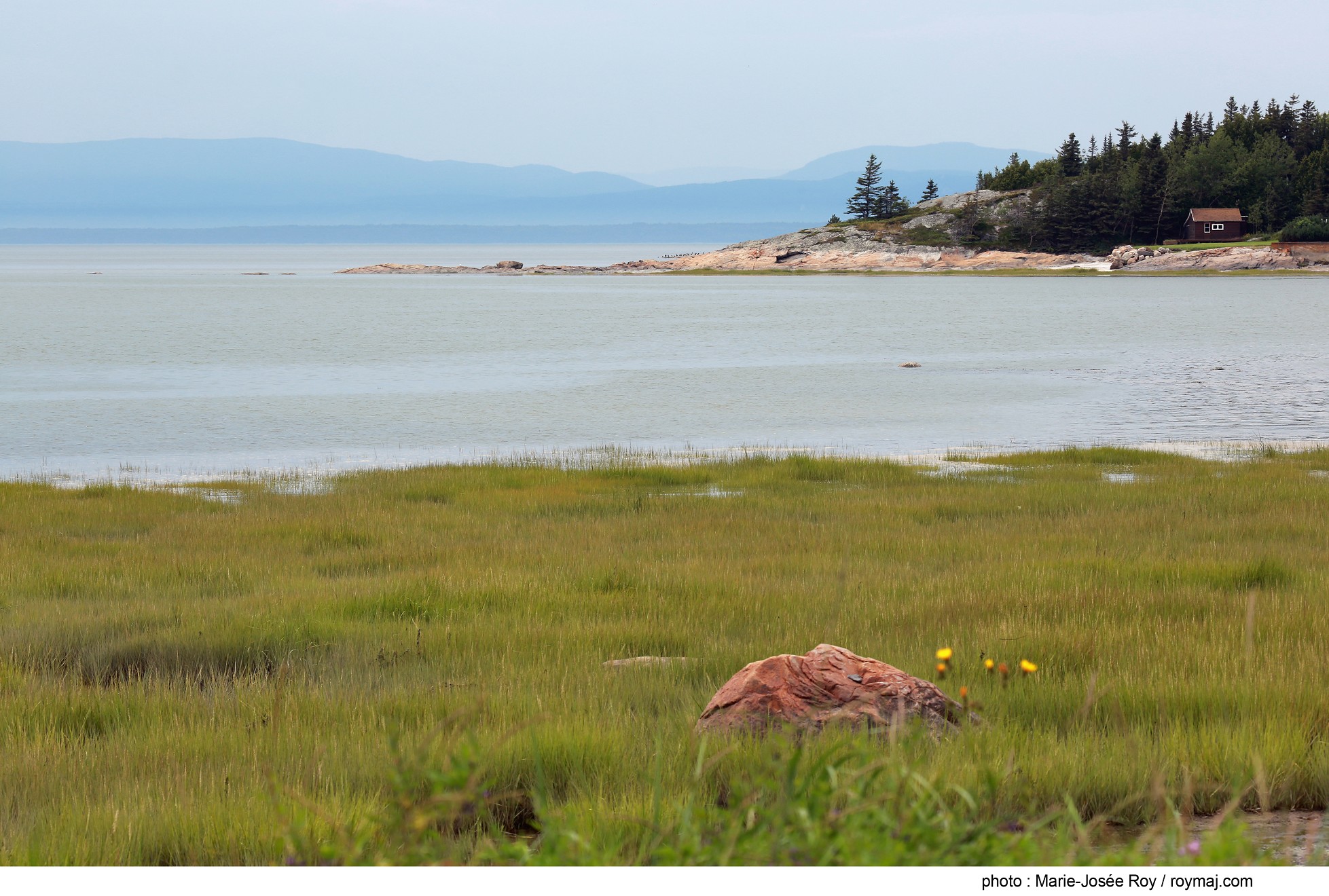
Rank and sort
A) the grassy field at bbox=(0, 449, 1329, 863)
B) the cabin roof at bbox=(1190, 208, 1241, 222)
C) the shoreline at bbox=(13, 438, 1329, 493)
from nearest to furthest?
the grassy field at bbox=(0, 449, 1329, 863)
the shoreline at bbox=(13, 438, 1329, 493)
the cabin roof at bbox=(1190, 208, 1241, 222)

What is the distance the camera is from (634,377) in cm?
4791

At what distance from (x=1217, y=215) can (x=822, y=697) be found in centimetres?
15221

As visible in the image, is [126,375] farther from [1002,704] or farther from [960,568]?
[1002,704]

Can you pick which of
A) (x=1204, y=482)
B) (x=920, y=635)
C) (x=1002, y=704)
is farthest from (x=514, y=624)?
(x=1204, y=482)

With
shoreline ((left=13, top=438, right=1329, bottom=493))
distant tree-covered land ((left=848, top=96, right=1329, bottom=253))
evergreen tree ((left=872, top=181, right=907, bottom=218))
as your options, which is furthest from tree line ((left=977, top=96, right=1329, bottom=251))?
shoreline ((left=13, top=438, right=1329, bottom=493))

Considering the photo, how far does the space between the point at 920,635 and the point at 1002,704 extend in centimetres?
201

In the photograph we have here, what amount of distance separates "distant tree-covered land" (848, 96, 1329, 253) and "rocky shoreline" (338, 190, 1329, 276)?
3386 millimetres

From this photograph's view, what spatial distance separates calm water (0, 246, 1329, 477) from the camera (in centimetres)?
2983

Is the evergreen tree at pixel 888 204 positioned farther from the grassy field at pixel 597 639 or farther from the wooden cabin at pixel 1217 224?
the grassy field at pixel 597 639

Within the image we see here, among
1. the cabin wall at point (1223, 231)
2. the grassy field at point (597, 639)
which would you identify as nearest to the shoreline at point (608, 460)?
the grassy field at point (597, 639)

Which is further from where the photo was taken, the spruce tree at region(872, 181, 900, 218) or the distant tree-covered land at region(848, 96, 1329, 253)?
the spruce tree at region(872, 181, 900, 218)

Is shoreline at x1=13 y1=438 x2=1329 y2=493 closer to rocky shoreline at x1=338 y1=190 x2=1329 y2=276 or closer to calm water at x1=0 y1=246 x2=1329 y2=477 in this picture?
calm water at x1=0 y1=246 x2=1329 y2=477

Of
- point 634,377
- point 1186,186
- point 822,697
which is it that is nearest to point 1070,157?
point 1186,186

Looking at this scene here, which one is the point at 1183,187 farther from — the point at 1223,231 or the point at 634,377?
the point at 634,377
